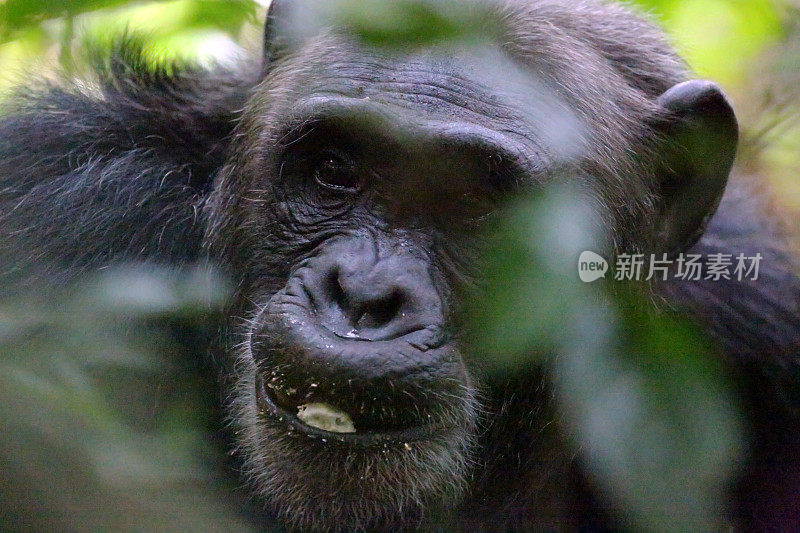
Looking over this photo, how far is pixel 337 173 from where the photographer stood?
11.3 ft

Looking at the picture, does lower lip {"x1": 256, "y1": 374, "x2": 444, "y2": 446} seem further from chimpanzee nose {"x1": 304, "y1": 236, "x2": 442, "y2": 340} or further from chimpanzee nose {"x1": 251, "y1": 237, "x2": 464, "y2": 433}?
chimpanzee nose {"x1": 304, "y1": 236, "x2": 442, "y2": 340}

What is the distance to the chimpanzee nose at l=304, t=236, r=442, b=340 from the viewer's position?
295 centimetres

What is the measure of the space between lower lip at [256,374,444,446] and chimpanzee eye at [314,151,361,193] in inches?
29.5

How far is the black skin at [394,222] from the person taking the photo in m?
3.09

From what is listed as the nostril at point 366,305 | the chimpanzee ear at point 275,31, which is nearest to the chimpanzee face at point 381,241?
the nostril at point 366,305

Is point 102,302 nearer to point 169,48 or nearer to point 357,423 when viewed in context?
point 357,423

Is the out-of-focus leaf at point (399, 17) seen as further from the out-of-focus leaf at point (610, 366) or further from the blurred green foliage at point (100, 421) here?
the blurred green foliage at point (100, 421)

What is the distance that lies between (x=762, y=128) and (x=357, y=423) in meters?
1.55

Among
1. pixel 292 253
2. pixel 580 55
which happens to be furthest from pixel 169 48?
pixel 580 55

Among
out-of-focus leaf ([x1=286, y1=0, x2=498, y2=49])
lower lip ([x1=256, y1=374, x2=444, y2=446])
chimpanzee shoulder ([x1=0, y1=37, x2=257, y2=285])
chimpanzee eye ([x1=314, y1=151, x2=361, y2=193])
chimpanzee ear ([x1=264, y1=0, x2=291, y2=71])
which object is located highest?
out-of-focus leaf ([x1=286, y1=0, x2=498, y2=49])

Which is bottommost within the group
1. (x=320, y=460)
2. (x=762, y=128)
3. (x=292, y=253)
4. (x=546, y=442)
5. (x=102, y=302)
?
(x=546, y=442)

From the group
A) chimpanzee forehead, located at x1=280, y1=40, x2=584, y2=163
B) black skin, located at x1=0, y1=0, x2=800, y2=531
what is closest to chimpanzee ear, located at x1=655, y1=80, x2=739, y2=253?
black skin, located at x1=0, y1=0, x2=800, y2=531

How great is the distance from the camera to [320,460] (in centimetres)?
312

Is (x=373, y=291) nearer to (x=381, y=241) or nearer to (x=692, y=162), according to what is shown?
(x=381, y=241)
